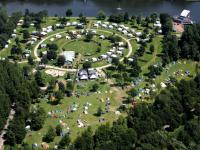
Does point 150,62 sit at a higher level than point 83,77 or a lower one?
higher

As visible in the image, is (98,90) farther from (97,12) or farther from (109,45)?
(97,12)

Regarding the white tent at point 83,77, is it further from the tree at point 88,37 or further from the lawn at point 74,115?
the tree at point 88,37

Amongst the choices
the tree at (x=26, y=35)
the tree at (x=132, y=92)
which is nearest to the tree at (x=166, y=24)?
the tree at (x=132, y=92)

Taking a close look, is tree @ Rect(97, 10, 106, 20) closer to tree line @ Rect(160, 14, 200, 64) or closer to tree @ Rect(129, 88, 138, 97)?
tree line @ Rect(160, 14, 200, 64)

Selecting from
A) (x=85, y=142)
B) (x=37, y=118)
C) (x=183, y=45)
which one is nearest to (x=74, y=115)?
(x=37, y=118)

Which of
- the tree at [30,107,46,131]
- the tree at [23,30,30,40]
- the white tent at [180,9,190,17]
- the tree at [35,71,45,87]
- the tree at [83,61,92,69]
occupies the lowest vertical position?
the tree at [30,107,46,131]

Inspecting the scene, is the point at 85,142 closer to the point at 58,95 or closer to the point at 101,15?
the point at 58,95

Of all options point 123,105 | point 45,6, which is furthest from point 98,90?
point 45,6

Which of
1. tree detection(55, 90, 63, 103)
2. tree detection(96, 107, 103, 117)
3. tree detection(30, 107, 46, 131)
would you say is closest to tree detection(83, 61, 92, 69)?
tree detection(55, 90, 63, 103)
